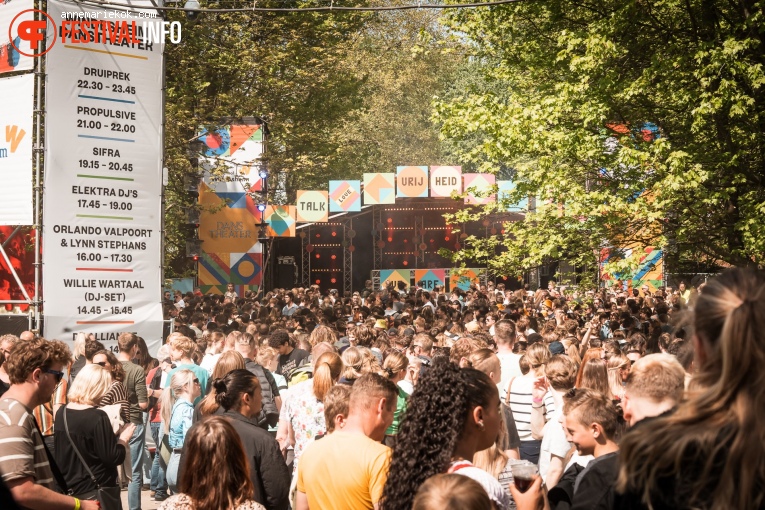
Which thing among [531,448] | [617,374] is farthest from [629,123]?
[531,448]

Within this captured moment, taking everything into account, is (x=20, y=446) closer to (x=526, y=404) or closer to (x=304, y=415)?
(x=304, y=415)

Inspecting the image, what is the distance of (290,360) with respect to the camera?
35.1 ft

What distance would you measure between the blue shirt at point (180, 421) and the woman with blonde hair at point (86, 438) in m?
1.40

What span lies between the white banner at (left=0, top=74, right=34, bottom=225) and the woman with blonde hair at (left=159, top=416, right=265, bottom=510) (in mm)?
8186

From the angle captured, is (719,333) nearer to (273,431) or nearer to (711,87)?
(273,431)

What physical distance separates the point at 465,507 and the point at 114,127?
381 inches

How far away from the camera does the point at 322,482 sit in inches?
166

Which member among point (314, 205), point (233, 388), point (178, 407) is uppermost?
point (314, 205)

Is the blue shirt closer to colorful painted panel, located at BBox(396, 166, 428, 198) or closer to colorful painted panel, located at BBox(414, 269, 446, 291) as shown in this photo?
colorful painted panel, located at BBox(396, 166, 428, 198)

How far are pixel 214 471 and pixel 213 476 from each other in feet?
0.07

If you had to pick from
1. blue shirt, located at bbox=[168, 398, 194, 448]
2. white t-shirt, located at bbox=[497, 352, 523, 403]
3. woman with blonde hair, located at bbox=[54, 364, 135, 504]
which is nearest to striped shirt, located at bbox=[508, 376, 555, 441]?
white t-shirt, located at bbox=[497, 352, 523, 403]

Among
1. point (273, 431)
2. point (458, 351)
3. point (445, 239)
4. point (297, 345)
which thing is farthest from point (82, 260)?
point (445, 239)

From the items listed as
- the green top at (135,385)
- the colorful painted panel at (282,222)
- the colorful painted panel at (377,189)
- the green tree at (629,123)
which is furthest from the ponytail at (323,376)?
the colorful painted panel at (282,222)

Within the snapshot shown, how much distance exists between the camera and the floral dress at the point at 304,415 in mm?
6602
